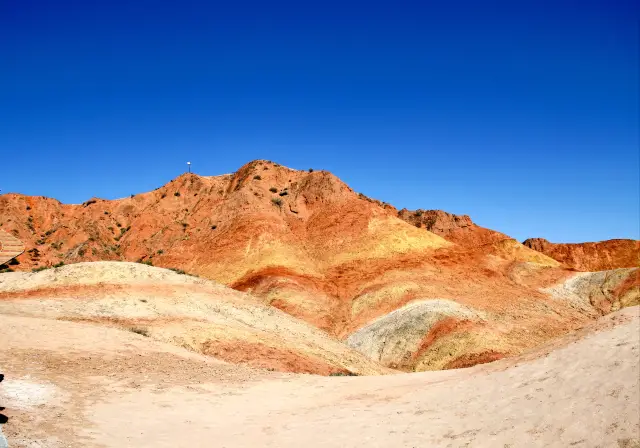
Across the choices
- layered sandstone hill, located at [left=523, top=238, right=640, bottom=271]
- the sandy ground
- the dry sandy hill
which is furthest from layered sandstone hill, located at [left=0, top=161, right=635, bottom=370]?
layered sandstone hill, located at [left=523, top=238, right=640, bottom=271]

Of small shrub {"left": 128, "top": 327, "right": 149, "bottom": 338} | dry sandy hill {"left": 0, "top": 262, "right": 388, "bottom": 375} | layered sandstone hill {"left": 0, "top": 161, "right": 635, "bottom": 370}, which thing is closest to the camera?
small shrub {"left": 128, "top": 327, "right": 149, "bottom": 338}

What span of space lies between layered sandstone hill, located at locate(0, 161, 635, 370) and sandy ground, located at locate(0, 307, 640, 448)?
18.4 m

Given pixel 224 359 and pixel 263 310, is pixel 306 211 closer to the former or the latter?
pixel 263 310

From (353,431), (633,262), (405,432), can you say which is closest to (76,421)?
(353,431)

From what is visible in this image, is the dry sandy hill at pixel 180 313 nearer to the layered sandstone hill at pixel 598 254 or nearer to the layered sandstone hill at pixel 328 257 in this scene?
the layered sandstone hill at pixel 328 257

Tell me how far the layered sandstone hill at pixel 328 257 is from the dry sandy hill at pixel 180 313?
965 centimetres

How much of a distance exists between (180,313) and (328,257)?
27.1 m

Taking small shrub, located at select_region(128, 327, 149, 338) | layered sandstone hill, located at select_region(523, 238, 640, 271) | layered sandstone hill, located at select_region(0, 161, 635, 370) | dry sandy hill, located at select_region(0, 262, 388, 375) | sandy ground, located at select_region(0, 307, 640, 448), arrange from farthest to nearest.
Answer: layered sandstone hill, located at select_region(523, 238, 640, 271) → layered sandstone hill, located at select_region(0, 161, 635, 370) → dry sandy hill, located at select_region(0, 262, 388, 375) → small shrub, located at select_region(128, 327, 149, 338) → sandy ground, located at select_region(0, 307, 640, 448)

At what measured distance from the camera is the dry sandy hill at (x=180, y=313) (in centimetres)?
2337

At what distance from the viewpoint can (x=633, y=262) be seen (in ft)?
256

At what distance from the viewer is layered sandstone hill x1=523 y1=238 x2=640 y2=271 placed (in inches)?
3156

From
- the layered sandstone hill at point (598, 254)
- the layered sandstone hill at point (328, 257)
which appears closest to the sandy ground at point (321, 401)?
the layered sandstone hill at point (328, 257)

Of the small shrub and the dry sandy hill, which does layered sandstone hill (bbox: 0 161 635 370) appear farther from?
the small shrub

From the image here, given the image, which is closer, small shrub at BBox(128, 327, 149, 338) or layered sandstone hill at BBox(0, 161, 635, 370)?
small shrub at BBox(128, 327, 149, 338)
